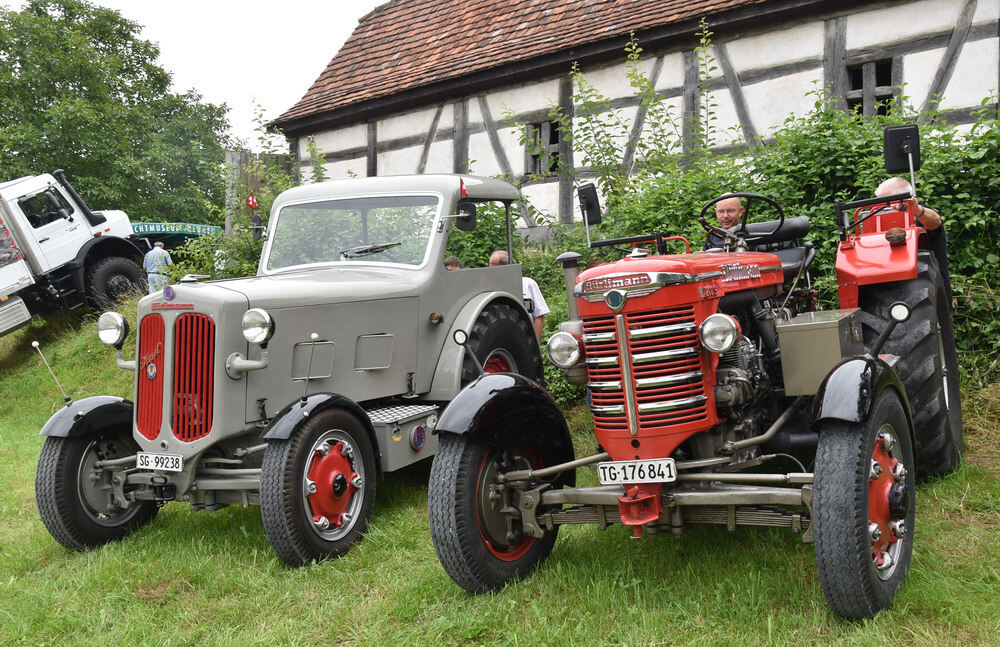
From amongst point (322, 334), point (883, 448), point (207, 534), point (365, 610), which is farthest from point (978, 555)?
point (207, 534)

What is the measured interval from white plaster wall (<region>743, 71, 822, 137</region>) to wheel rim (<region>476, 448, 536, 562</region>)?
310 inches

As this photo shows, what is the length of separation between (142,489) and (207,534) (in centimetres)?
45

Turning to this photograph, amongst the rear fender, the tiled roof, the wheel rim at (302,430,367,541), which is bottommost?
the wheel rim at (302,430,367,541)

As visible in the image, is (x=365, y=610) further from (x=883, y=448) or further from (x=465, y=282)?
(x=465, y=282)

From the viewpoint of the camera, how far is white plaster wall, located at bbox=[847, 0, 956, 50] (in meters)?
9.17

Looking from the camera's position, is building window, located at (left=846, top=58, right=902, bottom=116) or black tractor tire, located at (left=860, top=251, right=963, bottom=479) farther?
building window, located at (left=846, top=58, right=902, bottom=116)

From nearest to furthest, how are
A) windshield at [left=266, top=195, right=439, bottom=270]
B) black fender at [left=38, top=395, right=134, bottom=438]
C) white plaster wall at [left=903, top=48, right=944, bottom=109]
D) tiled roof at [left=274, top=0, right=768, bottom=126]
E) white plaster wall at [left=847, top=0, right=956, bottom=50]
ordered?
black fender at [left=38, top=395, right=134, bottom=438]
windshield at [left=266, top=195, right=439, bottom=270]
white plaster wall at [left=847, top=0, right=956, bottom=50]
white plaster wall at [left=903, top=48, right=944, bottom=109]
tiled roof at [left=274, top=0, right=768, bottom=126]

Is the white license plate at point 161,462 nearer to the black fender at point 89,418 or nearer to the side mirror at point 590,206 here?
the black fender at point 89,418

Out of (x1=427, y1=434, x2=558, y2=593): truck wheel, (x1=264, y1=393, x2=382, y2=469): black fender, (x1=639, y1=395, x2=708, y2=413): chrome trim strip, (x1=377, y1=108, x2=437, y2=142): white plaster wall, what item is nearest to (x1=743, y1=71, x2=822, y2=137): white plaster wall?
(x1=377, y1=108, x2=437, y2=142): white plaster wall

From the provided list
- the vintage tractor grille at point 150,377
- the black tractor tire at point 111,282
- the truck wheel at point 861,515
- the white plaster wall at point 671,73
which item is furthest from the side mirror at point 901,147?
the black tractor tire at point 111,282

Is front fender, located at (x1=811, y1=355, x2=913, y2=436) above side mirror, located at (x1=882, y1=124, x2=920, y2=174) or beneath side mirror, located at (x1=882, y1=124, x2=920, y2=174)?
beneath

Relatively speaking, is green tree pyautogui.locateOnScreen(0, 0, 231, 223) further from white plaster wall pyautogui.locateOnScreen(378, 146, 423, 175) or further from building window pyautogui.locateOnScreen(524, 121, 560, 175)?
building window pyautogui.locateOnScreen(524, 121, 560, 175)

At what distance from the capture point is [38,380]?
11.9 metres

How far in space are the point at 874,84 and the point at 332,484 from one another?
8.33 meters
